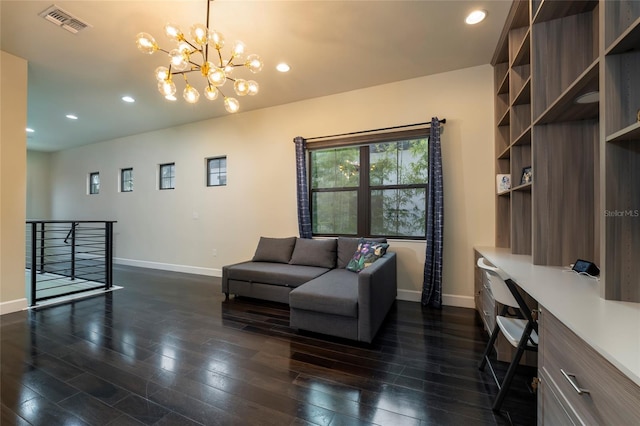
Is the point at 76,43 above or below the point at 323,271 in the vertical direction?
above

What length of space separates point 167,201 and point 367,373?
5263mm

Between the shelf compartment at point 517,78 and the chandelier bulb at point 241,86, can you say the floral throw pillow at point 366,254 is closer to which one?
the shelf compartment at point 517,78

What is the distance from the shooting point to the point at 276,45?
9.14ft

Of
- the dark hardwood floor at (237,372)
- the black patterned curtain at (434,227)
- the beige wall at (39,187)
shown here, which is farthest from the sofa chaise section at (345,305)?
the beige wall at (39,187)

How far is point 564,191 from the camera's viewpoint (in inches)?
72.2

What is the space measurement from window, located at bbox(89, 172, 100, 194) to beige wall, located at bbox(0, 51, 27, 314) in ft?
13.2

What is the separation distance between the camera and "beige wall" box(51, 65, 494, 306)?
326 centimetres

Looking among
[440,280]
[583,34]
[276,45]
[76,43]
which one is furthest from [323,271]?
[76,43]

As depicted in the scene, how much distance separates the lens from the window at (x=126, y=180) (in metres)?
6.10

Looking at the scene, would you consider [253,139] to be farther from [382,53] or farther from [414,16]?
[414,16]

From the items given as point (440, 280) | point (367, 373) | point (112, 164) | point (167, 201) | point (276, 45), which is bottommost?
point (367, 373)

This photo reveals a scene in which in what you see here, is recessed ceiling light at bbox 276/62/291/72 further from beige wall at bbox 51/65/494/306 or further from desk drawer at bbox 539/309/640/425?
desk drawer at bbox 539/309/640/425

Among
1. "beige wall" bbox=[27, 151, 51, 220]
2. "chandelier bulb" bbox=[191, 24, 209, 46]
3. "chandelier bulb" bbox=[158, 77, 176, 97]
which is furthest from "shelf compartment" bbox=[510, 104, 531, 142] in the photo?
"beige wall" bbox=[27, 151, 51, 220]

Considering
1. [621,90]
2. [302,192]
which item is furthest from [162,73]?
[621,90]
